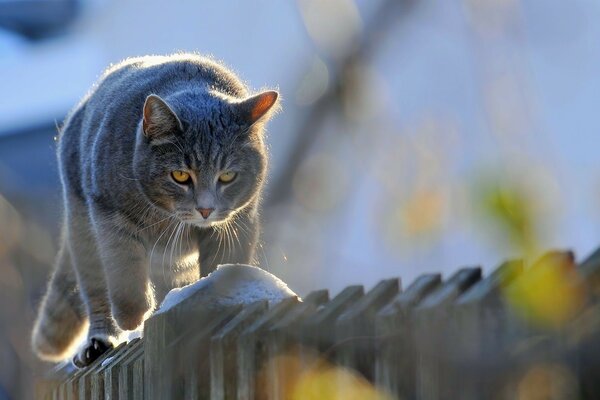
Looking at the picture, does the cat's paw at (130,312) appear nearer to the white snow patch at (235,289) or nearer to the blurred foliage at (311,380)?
the white snow patch at (235,289)

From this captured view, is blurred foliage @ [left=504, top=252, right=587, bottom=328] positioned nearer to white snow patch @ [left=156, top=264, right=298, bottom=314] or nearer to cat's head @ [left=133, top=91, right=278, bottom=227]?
white snow patch @ [left=156, top=264, right=298, bottom=314]

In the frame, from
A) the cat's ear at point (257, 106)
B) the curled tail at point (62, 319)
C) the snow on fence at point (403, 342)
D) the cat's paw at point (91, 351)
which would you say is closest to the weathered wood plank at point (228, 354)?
the snow on fence at point (403, 342)

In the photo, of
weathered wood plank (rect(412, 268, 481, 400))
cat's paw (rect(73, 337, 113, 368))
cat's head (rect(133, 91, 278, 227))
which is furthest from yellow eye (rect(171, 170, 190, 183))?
weathered wood plank (rect(412, 268, 481, 400))

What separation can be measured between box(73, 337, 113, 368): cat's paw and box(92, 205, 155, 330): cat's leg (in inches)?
4.9

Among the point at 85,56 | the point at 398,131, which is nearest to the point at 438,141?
the point at 398,131

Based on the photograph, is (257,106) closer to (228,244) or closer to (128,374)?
(228,244)

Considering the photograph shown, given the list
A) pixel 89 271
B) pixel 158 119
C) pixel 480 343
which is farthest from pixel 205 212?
pixel 480 343

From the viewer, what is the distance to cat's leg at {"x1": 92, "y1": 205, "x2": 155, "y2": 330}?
14.6ft

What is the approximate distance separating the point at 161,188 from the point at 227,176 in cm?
30

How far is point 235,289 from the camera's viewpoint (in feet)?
8.23

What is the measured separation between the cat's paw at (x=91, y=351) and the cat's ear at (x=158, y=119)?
945mm

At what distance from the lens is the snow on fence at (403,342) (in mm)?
1603

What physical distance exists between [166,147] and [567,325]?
9.88ft

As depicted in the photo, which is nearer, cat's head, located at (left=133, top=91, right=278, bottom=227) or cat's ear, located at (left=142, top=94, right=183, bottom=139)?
cat's ear, located at (left=142, top=94, right=183, bottom=139)
